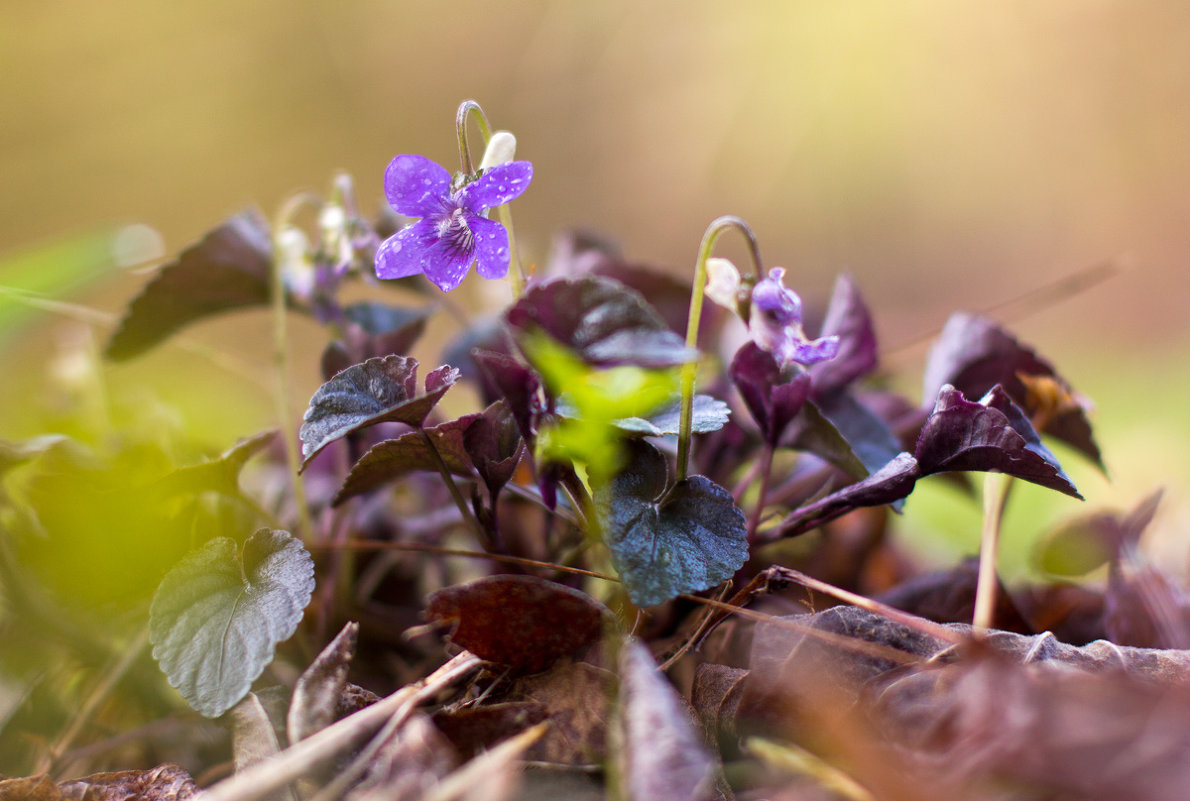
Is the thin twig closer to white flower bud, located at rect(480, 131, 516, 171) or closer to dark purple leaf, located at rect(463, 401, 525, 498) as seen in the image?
dark purple leaf, located at rect(463, 401, 525, 498)

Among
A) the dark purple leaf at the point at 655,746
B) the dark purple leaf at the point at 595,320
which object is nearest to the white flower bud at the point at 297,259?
the dark purple leaf at the point at 595,320

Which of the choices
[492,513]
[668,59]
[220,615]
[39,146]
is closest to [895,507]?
[492,513]

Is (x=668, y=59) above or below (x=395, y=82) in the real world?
above

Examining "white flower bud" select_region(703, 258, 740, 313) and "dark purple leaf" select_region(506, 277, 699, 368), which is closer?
"dark purple leaf" select_region(506, 277, 699, 368)

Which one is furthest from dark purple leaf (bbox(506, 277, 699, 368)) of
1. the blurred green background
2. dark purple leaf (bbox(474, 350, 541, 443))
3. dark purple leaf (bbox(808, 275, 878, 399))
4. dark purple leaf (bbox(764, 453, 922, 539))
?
the blurred green background

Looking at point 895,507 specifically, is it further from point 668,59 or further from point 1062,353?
point 668,59

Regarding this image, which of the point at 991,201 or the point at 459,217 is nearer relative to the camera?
the point at 459,217

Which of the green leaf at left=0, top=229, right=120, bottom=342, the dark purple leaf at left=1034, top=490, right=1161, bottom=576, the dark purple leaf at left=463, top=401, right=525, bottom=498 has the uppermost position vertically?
the dark purple leaf at left=463, top=401, right=525, bottom=498
